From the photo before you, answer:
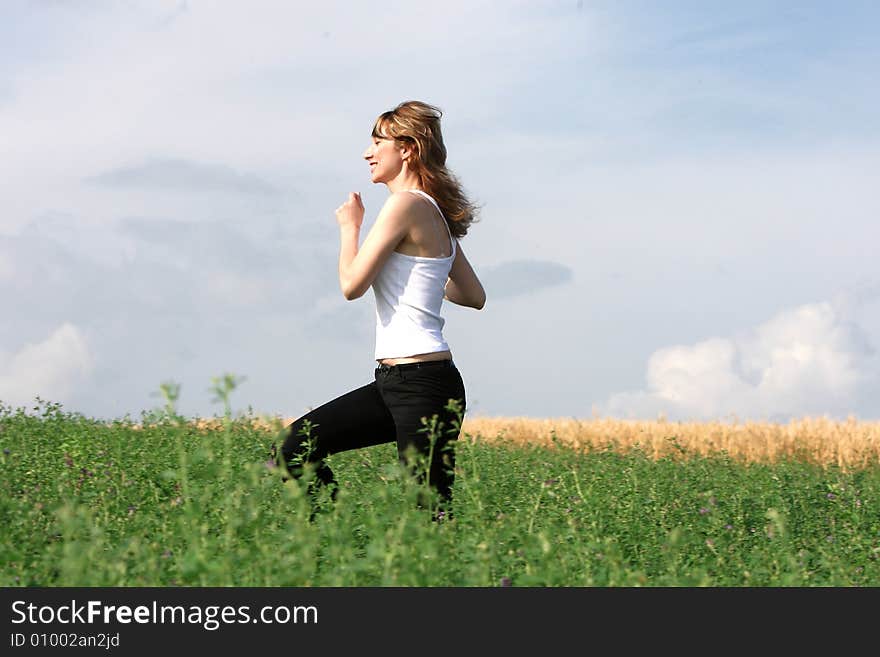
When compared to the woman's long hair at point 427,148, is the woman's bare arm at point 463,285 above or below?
below

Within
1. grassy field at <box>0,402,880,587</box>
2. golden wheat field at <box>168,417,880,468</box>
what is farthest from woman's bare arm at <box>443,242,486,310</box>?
golden wheat field at <box>168,417,880,468</box>

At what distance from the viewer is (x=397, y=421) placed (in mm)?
5004

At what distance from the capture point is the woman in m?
4.94

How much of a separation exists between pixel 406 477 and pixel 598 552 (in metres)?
1.20

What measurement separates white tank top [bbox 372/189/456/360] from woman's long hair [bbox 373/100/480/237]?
15.2 inches

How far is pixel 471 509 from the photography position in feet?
15.6

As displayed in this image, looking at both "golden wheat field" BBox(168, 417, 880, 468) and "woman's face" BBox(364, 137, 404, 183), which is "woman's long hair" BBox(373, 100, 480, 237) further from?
"golden wheat field" BBox(168, 417, 880, 468)

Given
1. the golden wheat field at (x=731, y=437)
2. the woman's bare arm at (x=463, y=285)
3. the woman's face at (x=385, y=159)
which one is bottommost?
the woman's bare arm at (x=463, y=285)

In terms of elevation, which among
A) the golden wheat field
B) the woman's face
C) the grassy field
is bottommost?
the grassy field

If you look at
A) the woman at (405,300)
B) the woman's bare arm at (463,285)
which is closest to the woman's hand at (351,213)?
the woman at (405,300)

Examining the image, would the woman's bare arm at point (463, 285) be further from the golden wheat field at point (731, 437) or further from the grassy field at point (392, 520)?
the golden wheat field at point (731, 437)

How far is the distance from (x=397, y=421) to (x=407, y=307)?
0.54 metres

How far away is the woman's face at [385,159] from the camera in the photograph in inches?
207
